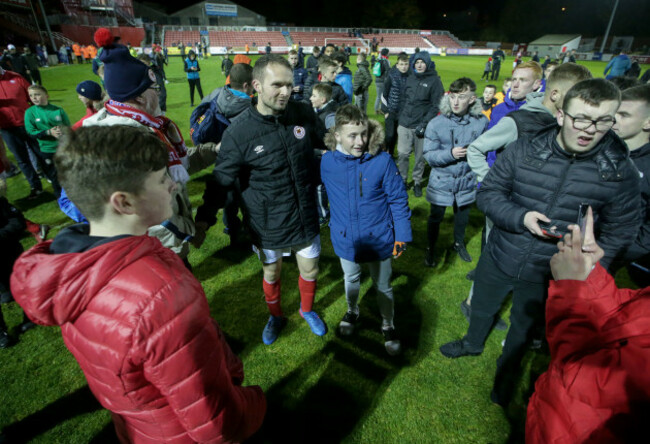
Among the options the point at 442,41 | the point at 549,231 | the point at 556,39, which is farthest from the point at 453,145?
the point at 556,39

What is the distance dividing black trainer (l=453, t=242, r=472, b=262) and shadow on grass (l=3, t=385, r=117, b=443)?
4289 mm

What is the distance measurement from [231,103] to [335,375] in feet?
11.3

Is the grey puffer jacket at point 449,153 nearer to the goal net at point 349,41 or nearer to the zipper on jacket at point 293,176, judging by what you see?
the zipper on jacket at point 293,176

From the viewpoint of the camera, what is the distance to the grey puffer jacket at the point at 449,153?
3.99m

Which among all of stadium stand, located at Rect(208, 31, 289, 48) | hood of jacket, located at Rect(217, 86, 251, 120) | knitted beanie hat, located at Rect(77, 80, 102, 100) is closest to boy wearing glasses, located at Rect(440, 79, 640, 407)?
hood of jacket, located at Rect(217, 86, 251, 120)

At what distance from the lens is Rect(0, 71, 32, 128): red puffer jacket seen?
586 centimetres

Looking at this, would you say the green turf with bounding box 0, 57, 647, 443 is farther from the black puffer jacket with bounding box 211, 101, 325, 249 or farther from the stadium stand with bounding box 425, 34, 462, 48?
the stadium stand with bounding box 425, 34, 462, 48

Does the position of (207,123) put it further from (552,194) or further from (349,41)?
(349,41)

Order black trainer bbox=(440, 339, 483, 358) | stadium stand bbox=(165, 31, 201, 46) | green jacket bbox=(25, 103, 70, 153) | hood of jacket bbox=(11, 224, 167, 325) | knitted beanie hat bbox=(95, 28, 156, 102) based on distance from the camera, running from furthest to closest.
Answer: stadium stand bbox=(165, 31, 201, 46) → green jacket bbox=(25, 103, 70, 153) → black trainer bbox=(440, 339, 483, 358) → knitted beanie hat bbox=(95, 28, 156, 102) → hood of jacket bbox=(11, 224, 167, 325)

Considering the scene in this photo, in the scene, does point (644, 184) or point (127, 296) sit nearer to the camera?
point (127, 296)

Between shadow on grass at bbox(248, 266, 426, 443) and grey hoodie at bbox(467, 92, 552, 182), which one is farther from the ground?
grey hoodie at bbox(467, 92, 552, 182)

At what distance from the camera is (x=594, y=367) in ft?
3.69

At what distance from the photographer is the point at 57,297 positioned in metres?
1.02

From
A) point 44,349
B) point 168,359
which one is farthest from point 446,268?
point 44,349
